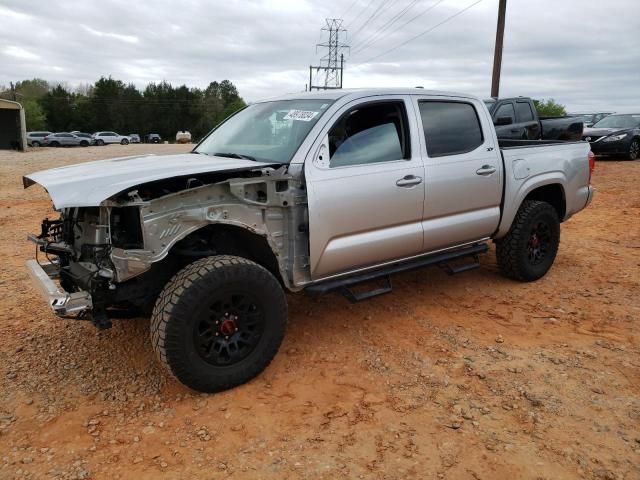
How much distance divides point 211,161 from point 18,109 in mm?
33768

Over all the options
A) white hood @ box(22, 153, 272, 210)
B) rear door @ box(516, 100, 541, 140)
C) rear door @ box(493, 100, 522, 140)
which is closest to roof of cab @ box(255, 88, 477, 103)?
white hood @ box(22, 153, 272, 210)

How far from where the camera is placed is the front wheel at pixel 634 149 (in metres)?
15.6

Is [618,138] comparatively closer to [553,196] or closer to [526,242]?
[553,196]

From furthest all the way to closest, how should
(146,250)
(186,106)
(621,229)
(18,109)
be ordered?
(186,106)
(18,109)
(621,229)
(146,250)

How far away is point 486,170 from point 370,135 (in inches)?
49.8

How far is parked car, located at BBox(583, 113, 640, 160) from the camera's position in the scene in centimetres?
1554

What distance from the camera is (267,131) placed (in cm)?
401

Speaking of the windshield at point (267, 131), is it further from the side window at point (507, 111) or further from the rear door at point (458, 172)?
the side window at point (507, 111)

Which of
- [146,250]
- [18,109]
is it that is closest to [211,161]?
[146,250]

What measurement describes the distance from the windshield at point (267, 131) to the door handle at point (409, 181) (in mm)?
778

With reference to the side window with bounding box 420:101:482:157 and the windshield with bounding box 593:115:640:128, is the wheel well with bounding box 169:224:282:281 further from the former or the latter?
the windshield with bounding box 593:115:640:128

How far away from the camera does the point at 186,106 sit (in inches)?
3243

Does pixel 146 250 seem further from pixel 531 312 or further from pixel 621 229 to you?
pixel 621 229

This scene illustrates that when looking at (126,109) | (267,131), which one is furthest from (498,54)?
(126,109)
